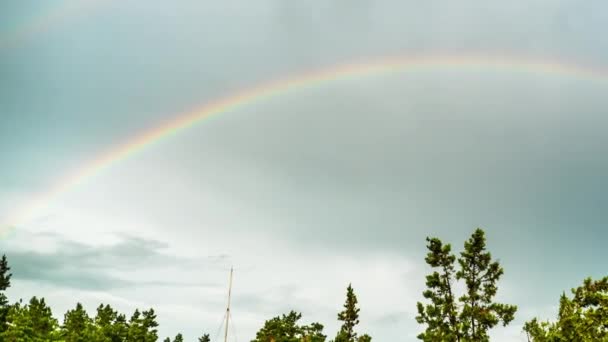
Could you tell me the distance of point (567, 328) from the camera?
39.6m

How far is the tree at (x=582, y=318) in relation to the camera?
117ft

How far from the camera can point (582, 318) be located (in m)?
38.5

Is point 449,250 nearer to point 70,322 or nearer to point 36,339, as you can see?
point 36,339

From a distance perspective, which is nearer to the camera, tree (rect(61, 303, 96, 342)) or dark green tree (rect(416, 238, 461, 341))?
dark green tree (rect(416, 238, 461, 341))

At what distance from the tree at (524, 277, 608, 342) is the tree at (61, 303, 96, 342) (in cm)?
7574

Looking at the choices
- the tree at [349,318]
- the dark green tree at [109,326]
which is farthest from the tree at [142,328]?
the tree at [349,318]

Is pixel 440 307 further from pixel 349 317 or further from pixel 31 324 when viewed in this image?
pixel 31 324

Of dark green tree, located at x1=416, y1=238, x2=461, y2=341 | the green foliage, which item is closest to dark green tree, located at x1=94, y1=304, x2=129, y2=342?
the green foliage

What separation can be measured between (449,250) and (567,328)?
1272 cm

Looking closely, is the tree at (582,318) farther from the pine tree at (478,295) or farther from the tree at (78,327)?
the tree at (78,327)

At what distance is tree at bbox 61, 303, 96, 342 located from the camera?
87438mm

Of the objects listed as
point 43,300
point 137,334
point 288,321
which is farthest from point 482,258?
point 43,300

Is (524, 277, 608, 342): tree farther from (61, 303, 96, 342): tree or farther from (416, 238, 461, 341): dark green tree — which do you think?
(61, 303, 96, 342): tree

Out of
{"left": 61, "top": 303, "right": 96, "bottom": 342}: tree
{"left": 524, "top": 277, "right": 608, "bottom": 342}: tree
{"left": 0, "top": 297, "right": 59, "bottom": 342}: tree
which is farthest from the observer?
{"left": 61, "top": 303, "right": 96, "bottom": 342}: tree
